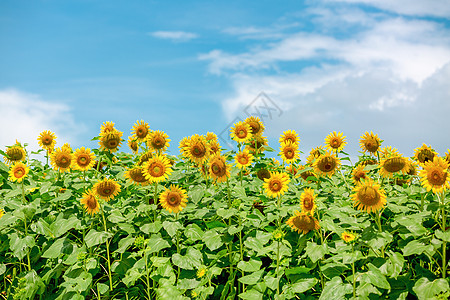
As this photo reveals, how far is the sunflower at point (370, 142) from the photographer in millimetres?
5461

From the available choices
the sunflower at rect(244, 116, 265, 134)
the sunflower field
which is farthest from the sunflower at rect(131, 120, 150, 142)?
the sunflower at rect(244, 116, 265, 134)

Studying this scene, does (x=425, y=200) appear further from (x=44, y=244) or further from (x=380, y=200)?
(x=44, y=244)

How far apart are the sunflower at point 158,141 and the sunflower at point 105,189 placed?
101 centimetres

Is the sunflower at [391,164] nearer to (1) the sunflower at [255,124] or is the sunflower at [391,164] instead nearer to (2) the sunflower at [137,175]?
(1) the sunflower at [255,124]

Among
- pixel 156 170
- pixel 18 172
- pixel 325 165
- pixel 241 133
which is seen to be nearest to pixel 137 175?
pixel 156 170

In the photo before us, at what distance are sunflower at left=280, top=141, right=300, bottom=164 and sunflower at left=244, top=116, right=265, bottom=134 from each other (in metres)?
0.43

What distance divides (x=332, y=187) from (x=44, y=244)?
3.35 meters

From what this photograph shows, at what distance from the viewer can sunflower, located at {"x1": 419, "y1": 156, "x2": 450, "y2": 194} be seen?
12.3ft

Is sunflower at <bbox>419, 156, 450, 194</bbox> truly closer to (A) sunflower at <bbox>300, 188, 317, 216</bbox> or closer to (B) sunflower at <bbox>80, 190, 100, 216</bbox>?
(A) sunflower at <bbox>300, 188, 317, 216</bbox>

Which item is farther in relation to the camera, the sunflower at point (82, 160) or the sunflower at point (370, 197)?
the sunflower at point (82, 160)

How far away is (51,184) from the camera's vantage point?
201 inches

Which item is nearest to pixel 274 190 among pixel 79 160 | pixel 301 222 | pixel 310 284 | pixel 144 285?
pixel 301 222

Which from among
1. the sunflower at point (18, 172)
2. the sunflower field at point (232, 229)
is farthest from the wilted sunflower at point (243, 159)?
the sunflower at point (18, 172)

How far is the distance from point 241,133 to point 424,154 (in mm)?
2046
